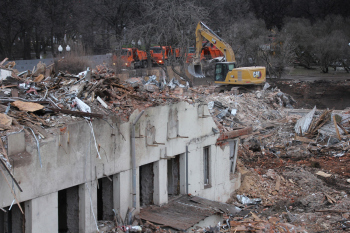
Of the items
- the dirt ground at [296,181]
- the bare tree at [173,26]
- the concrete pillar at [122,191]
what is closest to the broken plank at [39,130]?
the concrete pillar at [122,191]

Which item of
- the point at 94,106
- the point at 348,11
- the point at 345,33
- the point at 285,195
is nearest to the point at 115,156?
the point at 94,106

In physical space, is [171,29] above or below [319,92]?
above

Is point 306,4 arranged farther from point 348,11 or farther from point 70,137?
point 70,137

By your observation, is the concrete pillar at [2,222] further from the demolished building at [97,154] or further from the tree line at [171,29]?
the tree line at [171,29]

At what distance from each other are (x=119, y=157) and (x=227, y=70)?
1951 centimetres

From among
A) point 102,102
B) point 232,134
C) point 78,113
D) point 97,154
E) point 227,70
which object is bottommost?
point 232,134

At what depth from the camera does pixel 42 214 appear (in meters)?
8.32

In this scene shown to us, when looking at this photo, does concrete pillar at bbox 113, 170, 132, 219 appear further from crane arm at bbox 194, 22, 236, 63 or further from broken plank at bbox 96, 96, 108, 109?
crane arm at bbox 194, 22, 236, 63

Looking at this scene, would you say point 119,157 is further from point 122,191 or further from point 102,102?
point 102,102

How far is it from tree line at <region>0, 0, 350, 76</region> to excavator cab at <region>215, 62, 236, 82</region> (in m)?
6.76

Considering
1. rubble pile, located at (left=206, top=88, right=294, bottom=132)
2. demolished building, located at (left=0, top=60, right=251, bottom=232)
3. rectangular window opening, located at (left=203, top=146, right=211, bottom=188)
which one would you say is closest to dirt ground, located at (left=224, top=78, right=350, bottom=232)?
rubble pile, located at (left=206, top=88, right=294, bottom=132)

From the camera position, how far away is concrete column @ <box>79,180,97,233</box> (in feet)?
30.5

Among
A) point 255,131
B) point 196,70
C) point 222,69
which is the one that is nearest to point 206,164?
point 255,131

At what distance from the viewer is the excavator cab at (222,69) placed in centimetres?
2836
